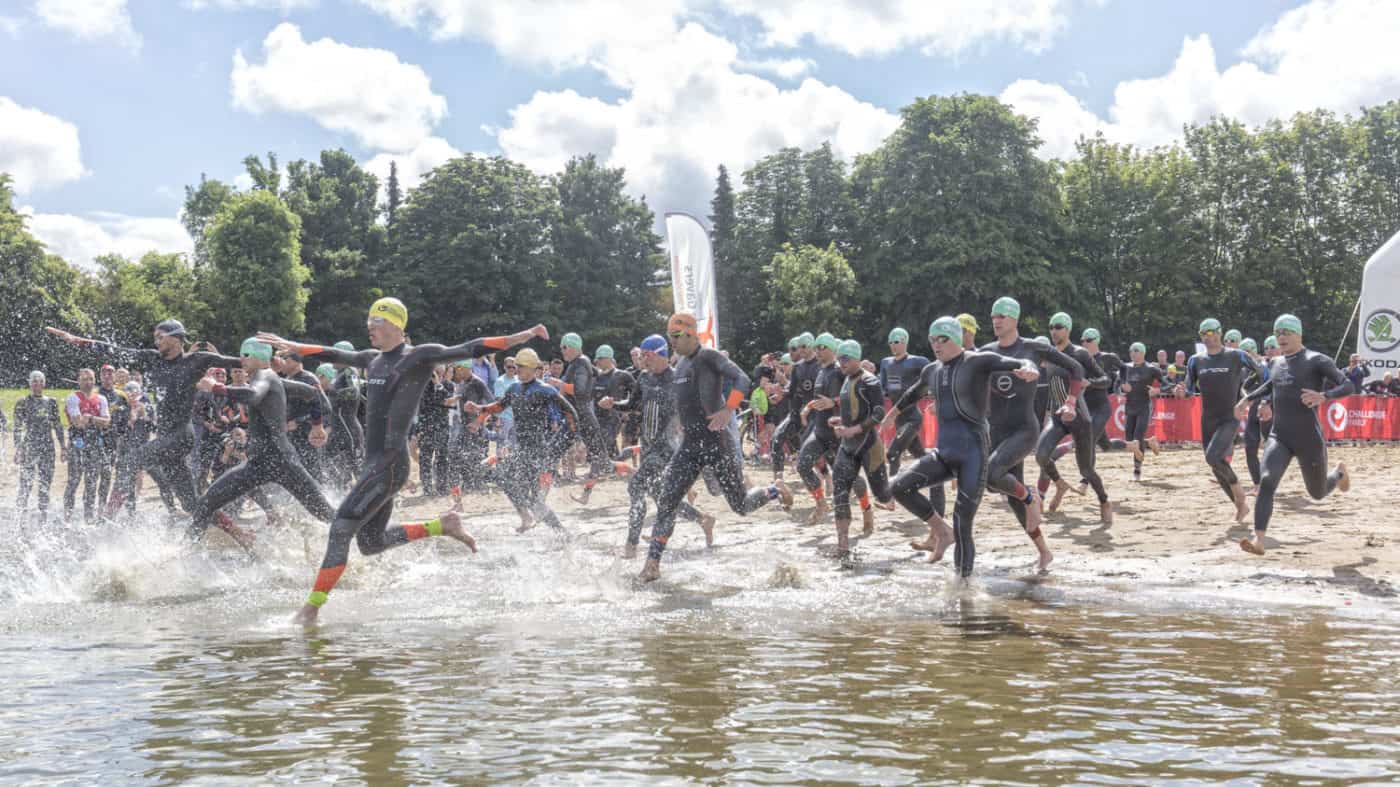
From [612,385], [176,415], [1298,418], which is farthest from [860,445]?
[612,385]

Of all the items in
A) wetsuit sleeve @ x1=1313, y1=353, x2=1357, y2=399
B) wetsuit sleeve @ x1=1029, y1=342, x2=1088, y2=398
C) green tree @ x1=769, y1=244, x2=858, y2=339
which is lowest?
wetsuit sleeve @ x1=1313, y1=353, x2=1357, y2=399

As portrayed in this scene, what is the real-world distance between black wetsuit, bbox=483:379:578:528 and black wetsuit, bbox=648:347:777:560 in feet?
7.46

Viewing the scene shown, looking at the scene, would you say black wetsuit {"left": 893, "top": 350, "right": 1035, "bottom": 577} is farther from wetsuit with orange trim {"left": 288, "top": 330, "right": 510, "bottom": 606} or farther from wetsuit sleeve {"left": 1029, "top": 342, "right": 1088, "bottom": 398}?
wetsuit with orange trim {"left": 288, "top": 330, "right": 510, "bottom": 606}

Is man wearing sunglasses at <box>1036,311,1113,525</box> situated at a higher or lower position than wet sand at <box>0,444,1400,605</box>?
higher

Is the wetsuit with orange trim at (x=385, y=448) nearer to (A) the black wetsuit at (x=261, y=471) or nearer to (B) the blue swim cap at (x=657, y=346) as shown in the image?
(A) the black wetsuit at (x=261, y=471)

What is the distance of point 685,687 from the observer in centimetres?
516

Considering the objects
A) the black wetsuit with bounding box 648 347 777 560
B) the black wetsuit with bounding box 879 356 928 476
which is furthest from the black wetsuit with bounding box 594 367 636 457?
the black wetsuit with bounding box 648 347 777 560

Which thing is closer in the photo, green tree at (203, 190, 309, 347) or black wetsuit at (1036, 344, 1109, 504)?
black wetsuit at (1036, 344, 1109, 504)

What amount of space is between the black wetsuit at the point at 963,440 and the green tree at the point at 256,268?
49923 millimetres

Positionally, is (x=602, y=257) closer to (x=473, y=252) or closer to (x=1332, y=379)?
(x=473, y=252)

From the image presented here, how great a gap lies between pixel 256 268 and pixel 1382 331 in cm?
4576

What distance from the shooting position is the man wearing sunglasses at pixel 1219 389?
34.6ft

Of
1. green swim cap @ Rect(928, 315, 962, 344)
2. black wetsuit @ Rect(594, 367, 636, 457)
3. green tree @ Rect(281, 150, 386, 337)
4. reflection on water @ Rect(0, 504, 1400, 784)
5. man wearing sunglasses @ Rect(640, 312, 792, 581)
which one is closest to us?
reflection on water @ Rect(0, 504, 1400, 784)

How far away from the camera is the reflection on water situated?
403 cm
